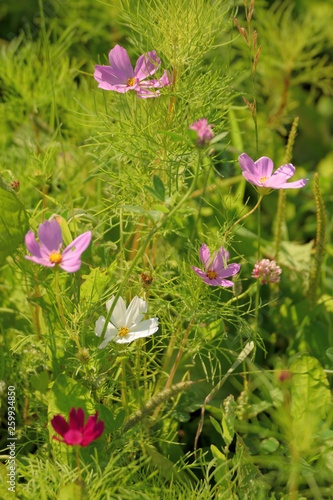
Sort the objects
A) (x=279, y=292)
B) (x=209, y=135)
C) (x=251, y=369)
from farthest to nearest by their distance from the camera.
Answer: (x=279, y=292) < (x=251, y=369) < (x=209, y=135)

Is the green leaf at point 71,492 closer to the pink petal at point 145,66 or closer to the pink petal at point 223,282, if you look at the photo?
the pink petal at point 223,282

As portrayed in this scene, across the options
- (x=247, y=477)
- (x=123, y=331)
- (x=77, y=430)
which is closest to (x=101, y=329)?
(x=123, y=331)

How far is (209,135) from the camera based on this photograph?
48 centimetres

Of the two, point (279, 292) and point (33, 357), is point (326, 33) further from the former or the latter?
point (33, 357)

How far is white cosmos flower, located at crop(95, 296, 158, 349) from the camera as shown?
585 mm

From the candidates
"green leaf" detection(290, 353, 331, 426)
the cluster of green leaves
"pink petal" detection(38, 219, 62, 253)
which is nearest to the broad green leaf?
the cluster of green leaves

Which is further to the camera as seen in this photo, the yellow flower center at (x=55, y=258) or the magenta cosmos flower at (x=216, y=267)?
the magenta cosmos flower at (x=216, y=267)

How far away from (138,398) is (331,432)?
0.23 m

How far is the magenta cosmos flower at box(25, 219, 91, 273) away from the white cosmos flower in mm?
99

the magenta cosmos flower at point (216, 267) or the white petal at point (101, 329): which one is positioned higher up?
the magenta cosmos flower at point (216, 267)

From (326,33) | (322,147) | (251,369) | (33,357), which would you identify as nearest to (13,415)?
(33,357)

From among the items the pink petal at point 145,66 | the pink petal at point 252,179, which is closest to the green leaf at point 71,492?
the pink petal at point 252,179

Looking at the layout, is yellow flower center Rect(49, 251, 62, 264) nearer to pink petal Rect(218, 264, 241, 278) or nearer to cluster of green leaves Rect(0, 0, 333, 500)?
cluster of green leaves Rect(0, 0, 333, 500)

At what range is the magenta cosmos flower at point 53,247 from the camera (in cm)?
50
